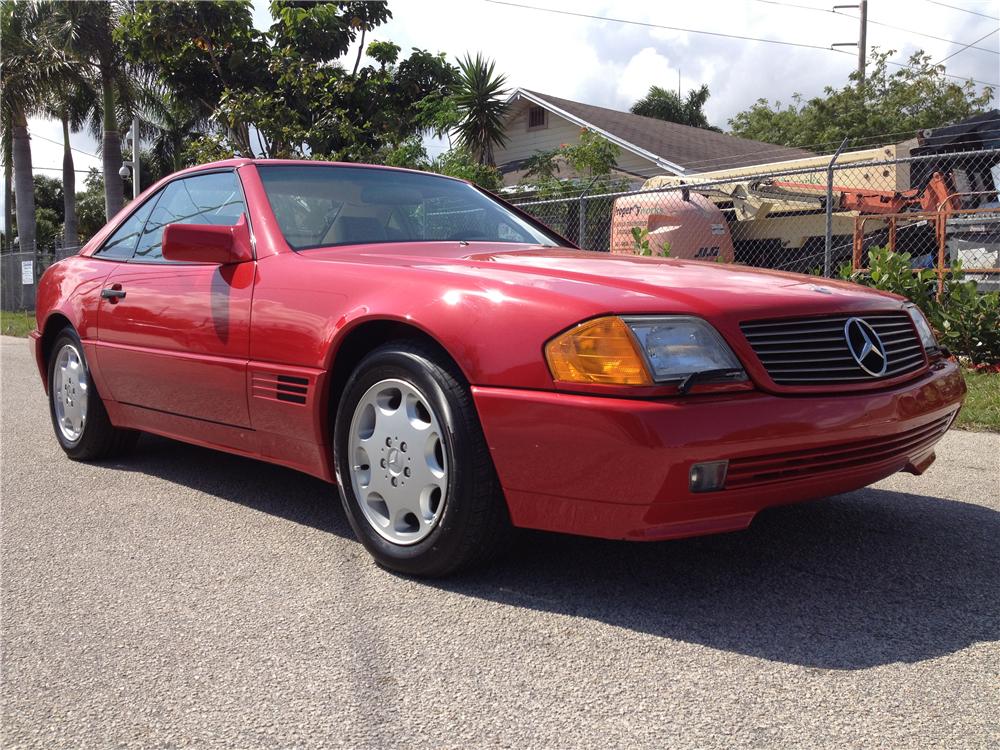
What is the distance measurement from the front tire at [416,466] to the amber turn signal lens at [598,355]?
34 centimetres

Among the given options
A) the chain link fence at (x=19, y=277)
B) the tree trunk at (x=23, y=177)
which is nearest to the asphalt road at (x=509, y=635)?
the chain link fence at (x=19, y=277)

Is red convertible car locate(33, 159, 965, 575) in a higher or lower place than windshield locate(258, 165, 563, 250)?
lower

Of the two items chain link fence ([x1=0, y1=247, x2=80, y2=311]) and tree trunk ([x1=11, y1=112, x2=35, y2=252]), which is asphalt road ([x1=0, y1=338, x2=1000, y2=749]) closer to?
chain link fence ([x1=0, y1=247, x2=80, y2=311])

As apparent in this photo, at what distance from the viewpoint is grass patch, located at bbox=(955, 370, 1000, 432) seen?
5.66 meters

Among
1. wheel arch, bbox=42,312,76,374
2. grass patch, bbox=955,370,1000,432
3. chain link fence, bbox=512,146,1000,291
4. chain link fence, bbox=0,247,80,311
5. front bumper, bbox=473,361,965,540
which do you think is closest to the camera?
front bumper, bbox=473,361,965,540

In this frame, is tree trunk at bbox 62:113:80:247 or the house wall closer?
the house wall

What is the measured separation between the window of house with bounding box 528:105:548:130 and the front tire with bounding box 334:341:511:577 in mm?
20518

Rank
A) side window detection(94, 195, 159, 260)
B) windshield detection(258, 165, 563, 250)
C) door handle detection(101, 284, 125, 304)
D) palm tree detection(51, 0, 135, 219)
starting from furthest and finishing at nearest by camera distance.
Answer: palm tree detection(51, 0, 135, 219) → side window detection(94, 195, 159, 260) → door handle detection(101, 284, 125, 304) → windshield detection(258, 165, 563, 250)

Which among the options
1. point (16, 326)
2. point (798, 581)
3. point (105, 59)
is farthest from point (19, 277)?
point (798, 581)

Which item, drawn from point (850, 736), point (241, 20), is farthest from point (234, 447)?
point (241, 20)

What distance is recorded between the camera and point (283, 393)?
3.38 metres

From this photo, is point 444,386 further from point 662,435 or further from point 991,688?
point 991,688

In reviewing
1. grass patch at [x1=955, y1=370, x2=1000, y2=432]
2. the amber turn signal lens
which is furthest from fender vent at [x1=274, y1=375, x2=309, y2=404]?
grass patch at [x1=955, y1=370, x2=1000, y2=432]

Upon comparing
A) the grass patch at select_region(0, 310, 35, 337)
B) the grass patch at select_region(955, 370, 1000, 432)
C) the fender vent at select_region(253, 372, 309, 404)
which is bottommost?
the grass patch at select_region(0, 310, 35, 337)
